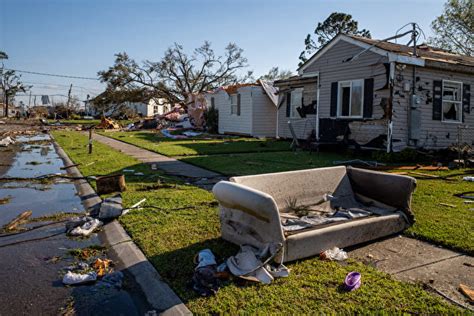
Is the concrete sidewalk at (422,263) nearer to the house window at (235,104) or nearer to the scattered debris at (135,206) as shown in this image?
the scattered debris at (135,206)

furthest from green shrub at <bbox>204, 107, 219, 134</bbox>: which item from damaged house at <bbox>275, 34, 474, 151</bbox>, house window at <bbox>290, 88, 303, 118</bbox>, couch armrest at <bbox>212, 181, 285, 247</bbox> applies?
couch armrest at <bbox>212, 181, 285, 247</bbox>

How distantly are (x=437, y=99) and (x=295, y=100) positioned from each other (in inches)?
283

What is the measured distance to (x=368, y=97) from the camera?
44.6ft

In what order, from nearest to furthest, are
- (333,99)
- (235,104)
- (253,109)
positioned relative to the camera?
(333,99) → (253,109) → (235,104)

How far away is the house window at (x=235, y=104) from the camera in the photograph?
82.2 feet

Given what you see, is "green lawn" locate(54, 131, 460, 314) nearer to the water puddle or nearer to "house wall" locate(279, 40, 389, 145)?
the water puddle

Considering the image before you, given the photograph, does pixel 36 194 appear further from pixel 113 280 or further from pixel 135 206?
pixel 113 280

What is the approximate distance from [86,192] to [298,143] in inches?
447

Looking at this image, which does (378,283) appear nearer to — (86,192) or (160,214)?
(160,214)

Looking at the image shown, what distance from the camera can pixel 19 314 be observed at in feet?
10.3

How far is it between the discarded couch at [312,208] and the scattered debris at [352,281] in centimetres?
60

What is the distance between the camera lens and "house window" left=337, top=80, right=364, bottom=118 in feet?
46.6

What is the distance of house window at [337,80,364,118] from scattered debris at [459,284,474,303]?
1133 centimetres

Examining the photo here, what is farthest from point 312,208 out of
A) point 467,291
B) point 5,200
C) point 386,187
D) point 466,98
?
point 466,98
